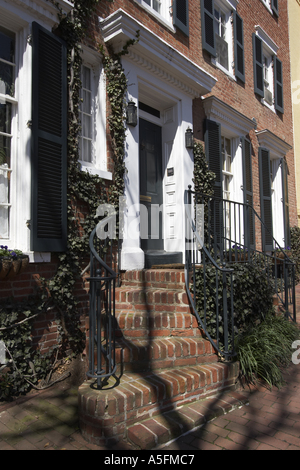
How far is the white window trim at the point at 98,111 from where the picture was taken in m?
4.45

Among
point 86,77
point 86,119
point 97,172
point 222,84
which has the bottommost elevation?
point 97,172

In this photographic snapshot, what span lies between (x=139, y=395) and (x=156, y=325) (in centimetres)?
96

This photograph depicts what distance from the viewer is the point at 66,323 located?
3689mm

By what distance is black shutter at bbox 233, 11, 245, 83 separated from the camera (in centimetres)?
763

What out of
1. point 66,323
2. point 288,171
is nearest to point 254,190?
point 288,171

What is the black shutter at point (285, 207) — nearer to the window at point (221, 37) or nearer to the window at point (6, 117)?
the window at point (221, 37)

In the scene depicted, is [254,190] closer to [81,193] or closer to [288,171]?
[288,171]

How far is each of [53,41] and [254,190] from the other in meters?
Result: 5.65

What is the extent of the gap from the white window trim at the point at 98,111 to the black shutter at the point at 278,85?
6686 millimetres

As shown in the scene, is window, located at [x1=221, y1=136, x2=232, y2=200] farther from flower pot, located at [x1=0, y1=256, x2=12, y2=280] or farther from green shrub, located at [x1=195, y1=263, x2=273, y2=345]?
flower pot, located at [x1=0, y1=256, x2=12, y2=280]

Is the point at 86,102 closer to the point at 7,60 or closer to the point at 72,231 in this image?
the point at 7,60

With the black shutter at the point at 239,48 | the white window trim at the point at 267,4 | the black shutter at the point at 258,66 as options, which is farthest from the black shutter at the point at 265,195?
the white window trim at the point at 267,4

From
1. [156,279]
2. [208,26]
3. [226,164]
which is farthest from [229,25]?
[156,279]

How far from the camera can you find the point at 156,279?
414cm
